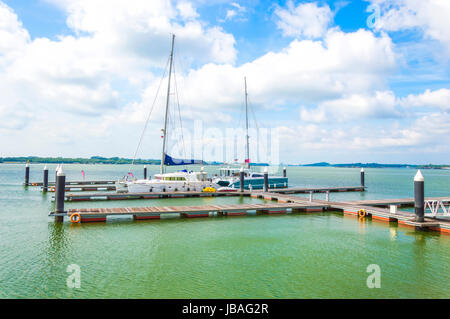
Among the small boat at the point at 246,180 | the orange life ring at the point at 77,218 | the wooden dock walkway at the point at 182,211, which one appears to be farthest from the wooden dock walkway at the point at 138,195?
the orange life ring at the point at 77,218

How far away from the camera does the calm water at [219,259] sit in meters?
9.64

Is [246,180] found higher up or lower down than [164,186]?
higher up

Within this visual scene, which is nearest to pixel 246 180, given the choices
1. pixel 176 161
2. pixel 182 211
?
pixel 176 161

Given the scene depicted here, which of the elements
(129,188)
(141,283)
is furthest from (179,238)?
(129,188)

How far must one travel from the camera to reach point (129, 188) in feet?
117

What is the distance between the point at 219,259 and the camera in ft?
41.9

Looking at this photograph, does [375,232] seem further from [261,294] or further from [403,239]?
[261,294]

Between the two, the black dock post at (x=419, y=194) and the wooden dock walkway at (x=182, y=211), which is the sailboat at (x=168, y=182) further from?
the black dock post at (x=419, y=194)

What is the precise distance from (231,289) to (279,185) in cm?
4357

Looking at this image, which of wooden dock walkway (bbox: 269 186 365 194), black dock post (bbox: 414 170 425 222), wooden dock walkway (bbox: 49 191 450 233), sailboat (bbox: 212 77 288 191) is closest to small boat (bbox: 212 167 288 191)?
sailboat (bbox: 212 77 288 191)

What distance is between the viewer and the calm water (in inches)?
380

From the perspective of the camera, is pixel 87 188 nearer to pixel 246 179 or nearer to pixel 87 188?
pixel 87 188

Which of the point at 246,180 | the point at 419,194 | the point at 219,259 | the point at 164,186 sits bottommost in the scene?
the point at 219,259

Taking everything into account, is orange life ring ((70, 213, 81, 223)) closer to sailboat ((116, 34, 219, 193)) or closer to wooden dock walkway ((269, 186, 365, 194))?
sailboat ((116, 34, 219, 193))
